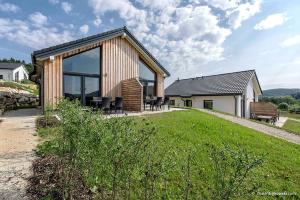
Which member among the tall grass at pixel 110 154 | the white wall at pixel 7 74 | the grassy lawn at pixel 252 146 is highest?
the white wall at pixel 7 74

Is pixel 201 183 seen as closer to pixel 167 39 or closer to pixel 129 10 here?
pixel 129 10

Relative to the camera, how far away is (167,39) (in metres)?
16.7

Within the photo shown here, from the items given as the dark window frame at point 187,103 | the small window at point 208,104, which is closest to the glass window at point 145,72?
the small window at point 208,104

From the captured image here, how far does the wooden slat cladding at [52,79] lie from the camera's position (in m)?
12.5

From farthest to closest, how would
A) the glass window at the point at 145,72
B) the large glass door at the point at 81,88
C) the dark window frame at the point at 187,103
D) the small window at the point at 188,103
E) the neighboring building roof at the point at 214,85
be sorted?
1. the small window at the point at 188,103
2. the dark window frame at the point at 187,103
3. the neighboring building roof at the point at 214,85
4. the glass window at the point at 145,72
5. the large glass door at the point at 81,88

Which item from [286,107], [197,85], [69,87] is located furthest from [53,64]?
[286,107]

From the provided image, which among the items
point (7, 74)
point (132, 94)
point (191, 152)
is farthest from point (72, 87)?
point (7, 74)

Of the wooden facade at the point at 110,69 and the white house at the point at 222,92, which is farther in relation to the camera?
the white house at the point at 222,92

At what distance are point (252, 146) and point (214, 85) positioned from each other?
2269 centimetres

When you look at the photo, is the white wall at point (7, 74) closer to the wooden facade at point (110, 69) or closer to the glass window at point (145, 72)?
the glass window at point (145, 72)

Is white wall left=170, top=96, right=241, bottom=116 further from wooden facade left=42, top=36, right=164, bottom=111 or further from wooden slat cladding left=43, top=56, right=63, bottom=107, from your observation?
wooden slat cladding left=43, top=56, right=63, bottom=107

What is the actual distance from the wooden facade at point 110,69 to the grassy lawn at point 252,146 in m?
5.68

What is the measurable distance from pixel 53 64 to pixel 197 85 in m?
23.7

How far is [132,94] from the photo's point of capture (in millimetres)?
15031
